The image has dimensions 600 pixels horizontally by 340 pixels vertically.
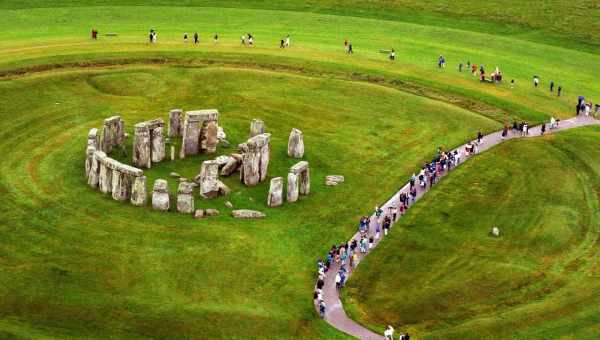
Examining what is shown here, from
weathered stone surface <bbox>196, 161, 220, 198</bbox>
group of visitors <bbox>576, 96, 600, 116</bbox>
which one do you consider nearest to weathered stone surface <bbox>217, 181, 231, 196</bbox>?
weathered stone surface <bbox>196, 161, 220, 198</bbox>

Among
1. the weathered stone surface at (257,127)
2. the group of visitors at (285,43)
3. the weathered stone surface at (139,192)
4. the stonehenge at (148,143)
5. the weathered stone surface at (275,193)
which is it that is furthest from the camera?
the group of visitors at (285,43)

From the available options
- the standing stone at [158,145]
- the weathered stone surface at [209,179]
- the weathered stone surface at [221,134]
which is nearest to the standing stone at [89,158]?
the standing stone at [158,145]

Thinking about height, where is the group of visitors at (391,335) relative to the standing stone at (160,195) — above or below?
below

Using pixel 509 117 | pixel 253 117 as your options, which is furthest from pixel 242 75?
pixel 509 117

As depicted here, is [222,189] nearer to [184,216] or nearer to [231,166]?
[231,166]

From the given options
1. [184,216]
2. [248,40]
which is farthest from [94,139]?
[248,40]

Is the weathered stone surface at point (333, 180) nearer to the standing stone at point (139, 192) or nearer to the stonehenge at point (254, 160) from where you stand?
the stonehenge at point (254, 160)
